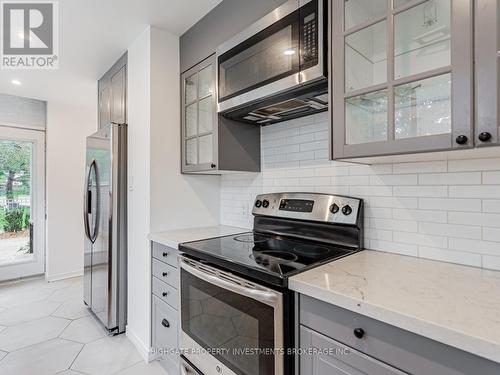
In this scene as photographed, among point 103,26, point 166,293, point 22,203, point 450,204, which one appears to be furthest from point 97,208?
point 450,204

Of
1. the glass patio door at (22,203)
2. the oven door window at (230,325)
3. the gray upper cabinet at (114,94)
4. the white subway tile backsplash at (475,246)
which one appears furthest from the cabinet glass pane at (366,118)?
the glass patio door at (22,203)

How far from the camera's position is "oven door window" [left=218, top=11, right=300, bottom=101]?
1.41 m

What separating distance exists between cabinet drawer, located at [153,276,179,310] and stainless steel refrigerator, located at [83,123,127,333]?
0.52 meters

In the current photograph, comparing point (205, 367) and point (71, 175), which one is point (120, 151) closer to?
point (205, 367)

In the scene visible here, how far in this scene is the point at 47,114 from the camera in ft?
12.6

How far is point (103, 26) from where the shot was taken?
2.10 metres

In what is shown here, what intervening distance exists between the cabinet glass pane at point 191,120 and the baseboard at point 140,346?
1625 mm

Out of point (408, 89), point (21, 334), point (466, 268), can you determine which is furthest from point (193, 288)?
point (21, 334)

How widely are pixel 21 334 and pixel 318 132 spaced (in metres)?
2.95

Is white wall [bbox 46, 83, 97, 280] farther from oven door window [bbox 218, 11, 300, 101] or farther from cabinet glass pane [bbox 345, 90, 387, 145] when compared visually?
cabinet glass pane [bbox 345, 90, 387, 145]

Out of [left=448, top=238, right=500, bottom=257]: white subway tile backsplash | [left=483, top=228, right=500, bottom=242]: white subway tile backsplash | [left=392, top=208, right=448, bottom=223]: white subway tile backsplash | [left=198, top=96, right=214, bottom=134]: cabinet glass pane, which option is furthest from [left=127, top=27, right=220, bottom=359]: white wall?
[left=483, top=228, right=500, bottom=242]: white subway tile backsplash

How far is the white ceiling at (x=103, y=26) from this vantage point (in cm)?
187

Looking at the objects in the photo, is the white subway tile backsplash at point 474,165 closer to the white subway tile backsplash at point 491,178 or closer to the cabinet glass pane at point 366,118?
the white subway tile backsplash at point 491,178

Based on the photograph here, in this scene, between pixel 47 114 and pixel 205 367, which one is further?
pixel 47 114
